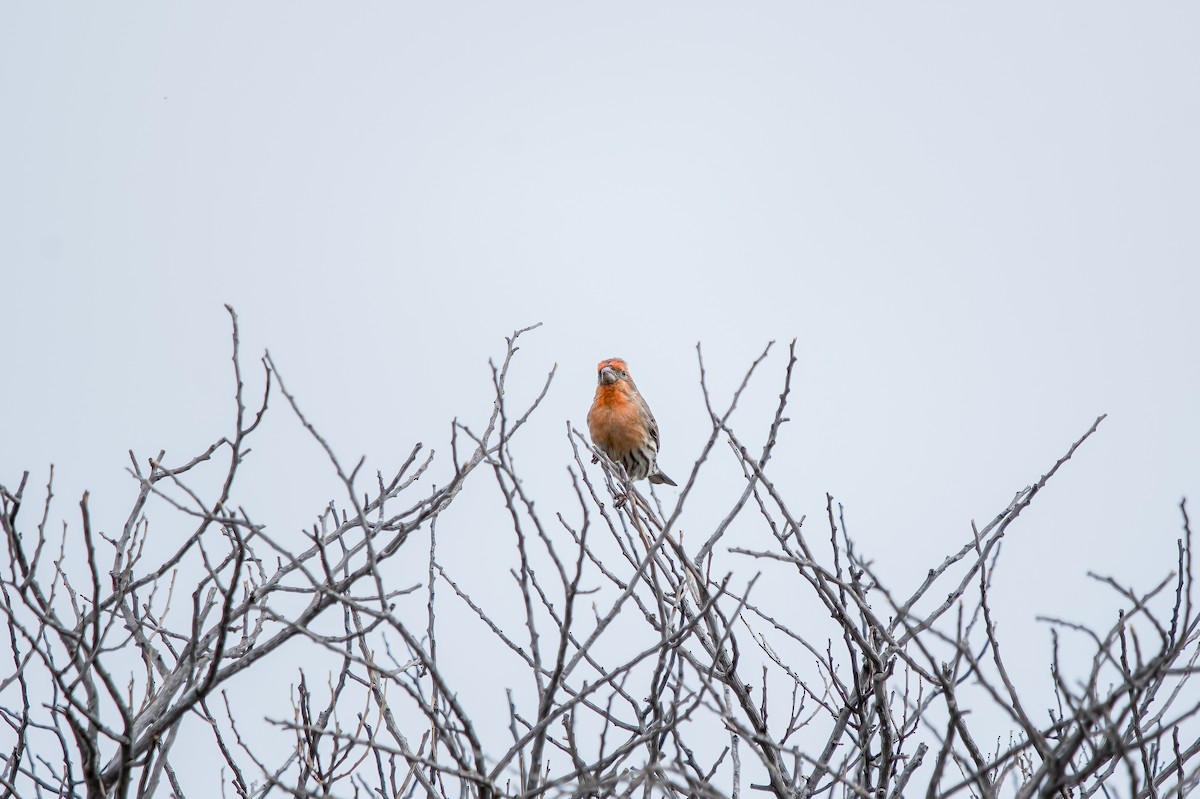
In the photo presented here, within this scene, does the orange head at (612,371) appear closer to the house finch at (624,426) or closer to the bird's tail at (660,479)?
the house finch at (624,426)

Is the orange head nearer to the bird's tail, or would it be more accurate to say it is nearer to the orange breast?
the orange breast

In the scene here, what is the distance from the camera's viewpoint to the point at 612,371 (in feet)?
40.2

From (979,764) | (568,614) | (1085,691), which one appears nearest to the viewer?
(1085,691)

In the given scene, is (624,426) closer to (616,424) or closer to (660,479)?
(616,424)

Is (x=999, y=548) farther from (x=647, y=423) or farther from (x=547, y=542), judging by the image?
(x=647, y=423)

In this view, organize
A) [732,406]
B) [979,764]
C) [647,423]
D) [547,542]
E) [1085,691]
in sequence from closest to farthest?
[1085,691] < [547,542] < [979,764] < [732,406] < [647,423]

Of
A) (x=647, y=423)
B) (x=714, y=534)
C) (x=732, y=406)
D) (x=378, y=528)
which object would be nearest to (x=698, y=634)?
(x=714, y=534)

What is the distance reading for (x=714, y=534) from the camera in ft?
17.5

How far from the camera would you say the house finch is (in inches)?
464

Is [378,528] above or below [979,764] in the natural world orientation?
above

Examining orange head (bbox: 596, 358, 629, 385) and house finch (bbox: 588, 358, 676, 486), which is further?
orange head (bbox: 596, 358, 629, 385)

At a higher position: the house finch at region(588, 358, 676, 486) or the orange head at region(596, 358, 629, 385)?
the orange head at region(596, 358, 629, 385)

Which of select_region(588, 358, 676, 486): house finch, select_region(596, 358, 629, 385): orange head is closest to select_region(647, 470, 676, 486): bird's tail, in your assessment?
select_region(588, 358, 676, 486): house finch

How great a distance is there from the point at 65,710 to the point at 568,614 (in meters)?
1.67
